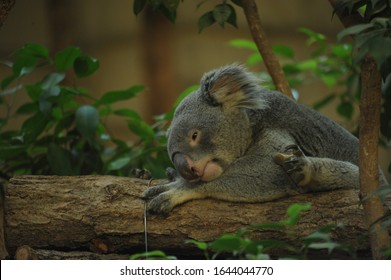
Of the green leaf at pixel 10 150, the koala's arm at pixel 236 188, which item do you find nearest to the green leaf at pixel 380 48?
the koala's arm at pixel 236 188

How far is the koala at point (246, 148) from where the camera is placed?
3.91 metres

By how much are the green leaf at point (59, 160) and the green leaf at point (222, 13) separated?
5.96 ft

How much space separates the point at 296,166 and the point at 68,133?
8.13 feet

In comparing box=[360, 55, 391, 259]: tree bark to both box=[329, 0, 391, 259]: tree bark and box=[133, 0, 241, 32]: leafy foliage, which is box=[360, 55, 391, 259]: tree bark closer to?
box=[329, 0, 391, 259]: tree bark

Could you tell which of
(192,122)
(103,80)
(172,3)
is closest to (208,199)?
(192,122)

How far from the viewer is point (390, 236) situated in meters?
3.52

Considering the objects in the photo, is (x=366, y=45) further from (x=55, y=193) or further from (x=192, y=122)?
(x=55, y=193)

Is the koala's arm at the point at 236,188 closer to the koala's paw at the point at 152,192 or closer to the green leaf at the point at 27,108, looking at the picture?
the koala's paw at the point at 152,192

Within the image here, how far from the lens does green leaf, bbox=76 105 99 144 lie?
16.6 feet

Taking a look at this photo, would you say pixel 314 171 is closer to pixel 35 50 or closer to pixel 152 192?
pixel 152 192

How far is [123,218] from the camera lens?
3.80 metres

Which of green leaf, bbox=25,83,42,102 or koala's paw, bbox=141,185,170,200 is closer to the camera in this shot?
koala's paw, bbox=141,185,170,200

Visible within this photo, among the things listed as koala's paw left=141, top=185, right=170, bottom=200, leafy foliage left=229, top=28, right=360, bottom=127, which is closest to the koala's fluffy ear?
koala's paw left=141, top=185, right=170, bottom=200

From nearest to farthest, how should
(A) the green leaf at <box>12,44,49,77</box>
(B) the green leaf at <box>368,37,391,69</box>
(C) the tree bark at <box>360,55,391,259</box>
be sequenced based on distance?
1. (B) the green leaf at <box>368,37,391,69</box>
2. (C) the tree bark at <box>360,55,391,259</box>
3. (A) the green leaf at <box>12,44,49,77</box>
